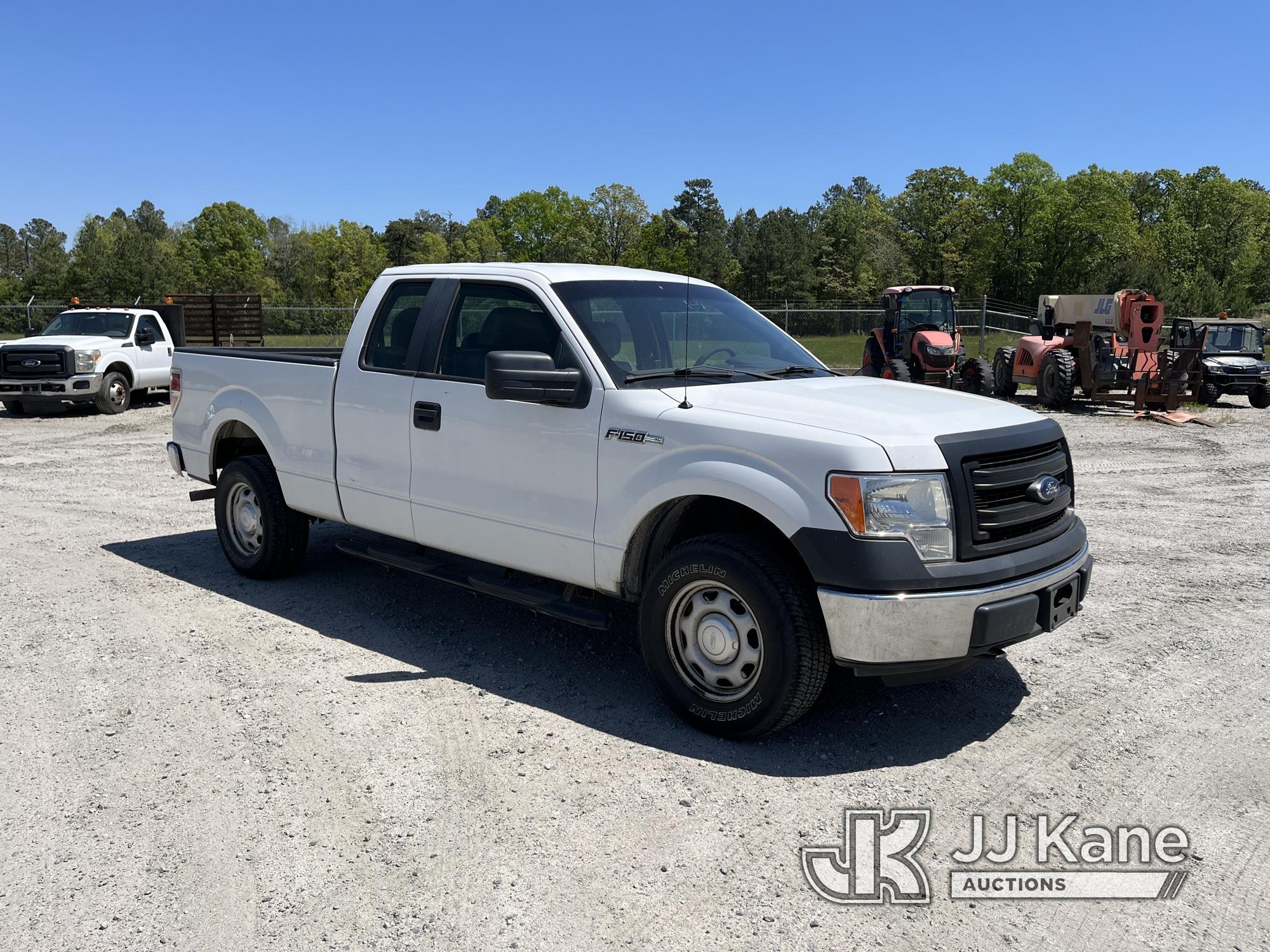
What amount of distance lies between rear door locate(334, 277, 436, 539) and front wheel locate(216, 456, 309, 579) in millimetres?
849

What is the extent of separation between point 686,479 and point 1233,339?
77.8ft

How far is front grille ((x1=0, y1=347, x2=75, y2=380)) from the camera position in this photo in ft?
60.3

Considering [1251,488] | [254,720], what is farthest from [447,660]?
[1251,488]

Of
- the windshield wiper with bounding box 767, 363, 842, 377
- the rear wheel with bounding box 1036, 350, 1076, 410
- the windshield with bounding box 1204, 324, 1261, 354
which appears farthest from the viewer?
the windshield with bounding box 1204, 324, 1261, 354

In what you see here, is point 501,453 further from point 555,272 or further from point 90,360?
point 90,360

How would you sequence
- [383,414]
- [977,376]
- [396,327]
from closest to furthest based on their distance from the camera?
[383,414] → [396,327] → [977,376]

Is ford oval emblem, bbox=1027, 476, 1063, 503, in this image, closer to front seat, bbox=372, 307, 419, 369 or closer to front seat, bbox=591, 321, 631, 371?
front seat, bbox=591, 321, 631, 371

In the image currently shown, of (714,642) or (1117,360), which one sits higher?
(1117,360)

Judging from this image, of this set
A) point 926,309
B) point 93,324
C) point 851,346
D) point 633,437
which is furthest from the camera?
point 851,346

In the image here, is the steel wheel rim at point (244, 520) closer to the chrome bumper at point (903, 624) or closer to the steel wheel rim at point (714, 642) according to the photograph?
the steel wheel rim at point (714, 642)

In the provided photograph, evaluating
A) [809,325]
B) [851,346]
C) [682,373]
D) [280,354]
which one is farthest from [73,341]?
[809,325]

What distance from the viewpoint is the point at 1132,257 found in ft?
232

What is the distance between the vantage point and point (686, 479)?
14.8 ft

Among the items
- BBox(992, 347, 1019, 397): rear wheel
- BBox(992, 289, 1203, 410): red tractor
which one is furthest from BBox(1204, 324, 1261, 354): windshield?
BBox(992, 347, 1019, 397): rear wheel
